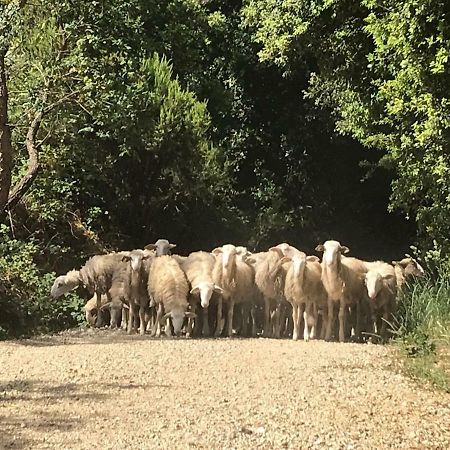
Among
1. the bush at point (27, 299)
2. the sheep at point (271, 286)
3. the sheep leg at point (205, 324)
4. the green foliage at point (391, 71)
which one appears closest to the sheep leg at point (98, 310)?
the bush at point (27, 299)

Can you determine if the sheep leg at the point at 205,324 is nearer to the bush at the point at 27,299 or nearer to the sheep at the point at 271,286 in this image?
the sheep at the point at 271,286

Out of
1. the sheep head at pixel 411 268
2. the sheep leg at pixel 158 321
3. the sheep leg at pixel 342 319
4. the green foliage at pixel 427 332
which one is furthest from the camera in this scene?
the sheep head at pixel 411 268

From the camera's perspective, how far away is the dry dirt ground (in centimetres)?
602

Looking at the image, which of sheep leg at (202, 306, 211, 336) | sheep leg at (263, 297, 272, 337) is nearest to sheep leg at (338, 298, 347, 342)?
sheep leg at (263, 297, 272, 337)

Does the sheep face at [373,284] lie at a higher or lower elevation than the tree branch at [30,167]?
lower

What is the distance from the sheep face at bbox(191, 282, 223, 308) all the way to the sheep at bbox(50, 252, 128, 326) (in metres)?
2.15

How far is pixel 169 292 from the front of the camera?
1254cm

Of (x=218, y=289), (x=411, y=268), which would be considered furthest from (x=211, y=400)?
(x=411, y=268)

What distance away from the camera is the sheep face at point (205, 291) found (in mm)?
12297

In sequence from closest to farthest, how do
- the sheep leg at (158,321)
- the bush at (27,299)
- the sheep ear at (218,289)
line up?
the sheep ear at (218,289) < the sheep leg at (158,321) < the bush at (27,299)

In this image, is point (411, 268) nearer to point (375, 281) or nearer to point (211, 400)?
point (375, 281)

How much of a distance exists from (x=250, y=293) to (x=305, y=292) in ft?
4.07

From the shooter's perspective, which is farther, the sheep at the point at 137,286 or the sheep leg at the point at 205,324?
the sheep at the point at 137,286

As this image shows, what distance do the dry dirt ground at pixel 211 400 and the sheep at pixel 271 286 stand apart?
9.08 feet
